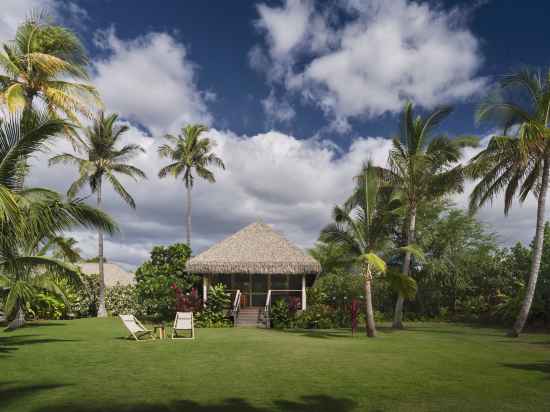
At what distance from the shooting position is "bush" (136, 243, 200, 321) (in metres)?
21.3

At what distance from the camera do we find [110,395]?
585cm

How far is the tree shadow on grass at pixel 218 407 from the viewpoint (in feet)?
16.9

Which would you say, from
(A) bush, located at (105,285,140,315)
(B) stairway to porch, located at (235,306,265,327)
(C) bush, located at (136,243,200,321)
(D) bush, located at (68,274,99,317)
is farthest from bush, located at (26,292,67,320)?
(B) stairway to porch, located at (235,306,265,327)

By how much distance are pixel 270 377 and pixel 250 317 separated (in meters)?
12.9

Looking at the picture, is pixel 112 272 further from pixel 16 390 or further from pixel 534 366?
pixel 534 366

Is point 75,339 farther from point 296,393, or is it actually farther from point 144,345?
point 296,393

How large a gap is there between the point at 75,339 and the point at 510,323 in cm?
1780

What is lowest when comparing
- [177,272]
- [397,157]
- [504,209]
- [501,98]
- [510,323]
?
[510,323]

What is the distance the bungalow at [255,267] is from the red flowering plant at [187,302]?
464 mm

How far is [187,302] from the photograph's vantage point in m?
19.8

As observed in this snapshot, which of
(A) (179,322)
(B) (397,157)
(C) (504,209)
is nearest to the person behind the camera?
(A) (179,322)

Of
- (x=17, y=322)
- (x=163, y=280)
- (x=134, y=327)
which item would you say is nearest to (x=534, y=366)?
(x=134, y=327)

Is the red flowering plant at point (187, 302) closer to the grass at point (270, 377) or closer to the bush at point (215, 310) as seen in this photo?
the bush at point (215, 310)

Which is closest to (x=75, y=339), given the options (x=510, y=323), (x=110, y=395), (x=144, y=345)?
(x=144, y=345)
